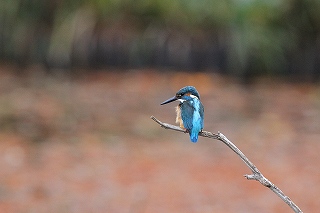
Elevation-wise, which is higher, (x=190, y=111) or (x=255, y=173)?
(x=190, y=111)

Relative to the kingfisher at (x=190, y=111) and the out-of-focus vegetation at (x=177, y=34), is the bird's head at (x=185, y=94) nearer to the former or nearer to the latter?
the kingfisher at (x=190, y=111)

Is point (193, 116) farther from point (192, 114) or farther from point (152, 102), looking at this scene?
point (152, 102)

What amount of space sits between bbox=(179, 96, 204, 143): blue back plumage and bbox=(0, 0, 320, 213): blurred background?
2.22 meters

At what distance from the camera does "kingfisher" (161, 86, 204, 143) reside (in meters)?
1.84

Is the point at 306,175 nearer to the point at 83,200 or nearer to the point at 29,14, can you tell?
the point at 83,200

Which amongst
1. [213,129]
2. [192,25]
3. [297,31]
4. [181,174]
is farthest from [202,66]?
[181,174]

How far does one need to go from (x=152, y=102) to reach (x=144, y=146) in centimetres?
108

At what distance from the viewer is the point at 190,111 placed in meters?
1.89

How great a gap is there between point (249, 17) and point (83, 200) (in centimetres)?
339

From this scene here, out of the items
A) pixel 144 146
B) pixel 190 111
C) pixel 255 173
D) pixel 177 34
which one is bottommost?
pixel 144 146

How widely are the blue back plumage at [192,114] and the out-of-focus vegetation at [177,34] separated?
5015 mm

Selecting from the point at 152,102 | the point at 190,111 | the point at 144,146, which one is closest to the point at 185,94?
the point at 190,111

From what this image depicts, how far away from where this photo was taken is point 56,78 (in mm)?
6875

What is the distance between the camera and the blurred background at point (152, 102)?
14.3 feet
